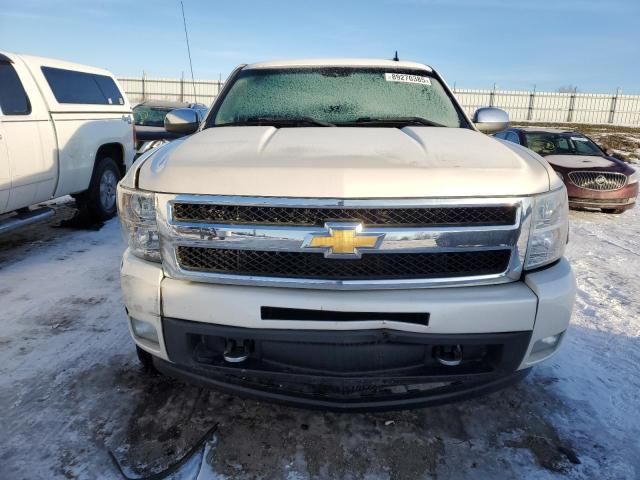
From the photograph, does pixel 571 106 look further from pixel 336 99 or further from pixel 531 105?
pixel 336 99

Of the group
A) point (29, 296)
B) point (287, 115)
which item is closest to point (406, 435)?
point (287, 115)

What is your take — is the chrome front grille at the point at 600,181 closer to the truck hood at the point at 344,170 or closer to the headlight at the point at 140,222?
the truck hood at the point at 344,170

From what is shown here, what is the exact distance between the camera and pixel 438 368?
6.73 ft

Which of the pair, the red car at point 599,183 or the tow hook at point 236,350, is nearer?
the tow hook at point 236,350

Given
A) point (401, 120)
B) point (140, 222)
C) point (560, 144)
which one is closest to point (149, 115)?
point (560, 144)

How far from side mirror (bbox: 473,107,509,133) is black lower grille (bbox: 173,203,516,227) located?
6.32 ft

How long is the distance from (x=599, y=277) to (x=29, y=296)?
5.29m

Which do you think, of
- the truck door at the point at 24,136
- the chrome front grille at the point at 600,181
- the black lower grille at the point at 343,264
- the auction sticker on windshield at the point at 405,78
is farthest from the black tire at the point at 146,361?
the chrome front grille at the point at 600,181

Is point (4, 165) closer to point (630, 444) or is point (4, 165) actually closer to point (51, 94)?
point (51, 94)

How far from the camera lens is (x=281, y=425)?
240 cm

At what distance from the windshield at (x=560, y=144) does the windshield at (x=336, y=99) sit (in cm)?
687

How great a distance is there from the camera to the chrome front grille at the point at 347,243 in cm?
194

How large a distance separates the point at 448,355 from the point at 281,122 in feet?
5.78

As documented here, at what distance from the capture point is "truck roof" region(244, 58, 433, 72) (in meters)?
3.62
